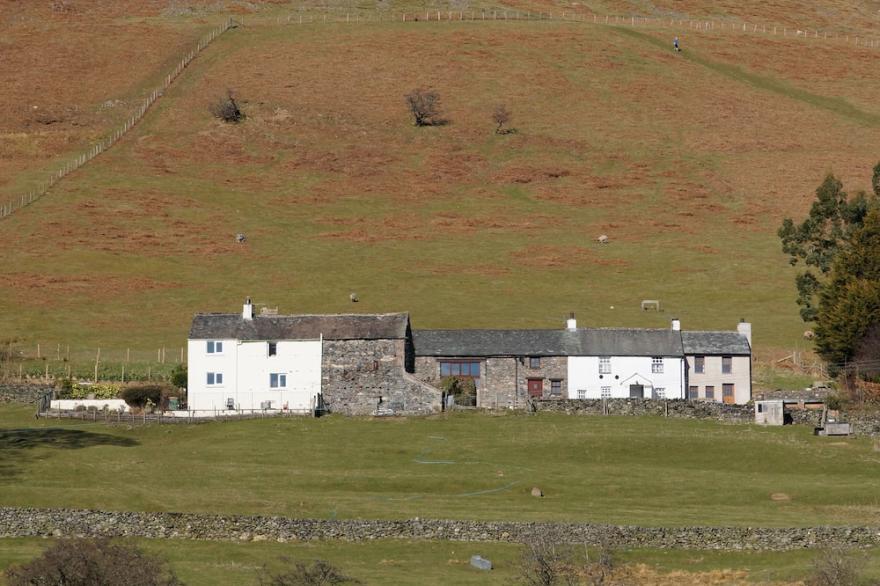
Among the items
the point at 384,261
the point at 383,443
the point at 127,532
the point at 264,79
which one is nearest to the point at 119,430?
the point at 383,443

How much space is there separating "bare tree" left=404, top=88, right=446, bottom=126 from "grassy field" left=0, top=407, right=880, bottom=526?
104732 mm

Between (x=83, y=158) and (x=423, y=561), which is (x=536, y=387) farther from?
(x=83, y=158)

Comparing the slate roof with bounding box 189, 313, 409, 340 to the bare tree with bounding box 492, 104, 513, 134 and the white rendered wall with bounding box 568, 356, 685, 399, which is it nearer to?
the white rendered wall with bounding box 568, 356, 685, 399

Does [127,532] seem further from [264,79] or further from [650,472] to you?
[264,79]

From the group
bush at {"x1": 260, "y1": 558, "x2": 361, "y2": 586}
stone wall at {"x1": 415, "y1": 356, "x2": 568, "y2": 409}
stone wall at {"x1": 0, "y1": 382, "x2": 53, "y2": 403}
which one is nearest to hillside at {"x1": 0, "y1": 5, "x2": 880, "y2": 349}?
stone wall at {"x1": 415, "y1": 356, "x2": 568, "y2": 409}

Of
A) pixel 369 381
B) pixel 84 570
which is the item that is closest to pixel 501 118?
pixel 369 381

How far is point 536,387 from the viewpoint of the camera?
93.5 metres

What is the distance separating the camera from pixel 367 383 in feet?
288

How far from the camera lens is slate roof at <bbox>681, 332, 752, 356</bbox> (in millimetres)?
95062

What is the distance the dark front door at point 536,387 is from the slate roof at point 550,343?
1.54m

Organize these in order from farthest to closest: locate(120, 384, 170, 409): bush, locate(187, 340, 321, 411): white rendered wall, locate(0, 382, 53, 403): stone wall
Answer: locate(0, 382, 53, 403): stone wall → locate(187, 340, 321, 411): white rendered wall → locate(120, 384, 170, 409): bush

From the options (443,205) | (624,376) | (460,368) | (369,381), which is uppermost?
(443,205)

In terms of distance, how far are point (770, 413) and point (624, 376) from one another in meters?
14.5

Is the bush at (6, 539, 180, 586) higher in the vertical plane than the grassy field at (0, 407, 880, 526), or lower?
lower
